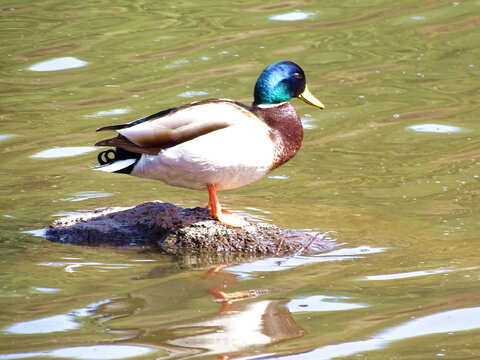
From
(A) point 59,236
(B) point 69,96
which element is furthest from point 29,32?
(A) point 59,236

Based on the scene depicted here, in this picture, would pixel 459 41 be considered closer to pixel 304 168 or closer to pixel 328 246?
pixel 304 168

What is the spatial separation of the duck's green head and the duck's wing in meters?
0.17

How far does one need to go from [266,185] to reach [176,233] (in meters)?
1.76

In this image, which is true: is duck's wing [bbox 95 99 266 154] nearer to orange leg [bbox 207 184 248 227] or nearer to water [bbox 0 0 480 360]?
orange leg [bbox 207 184 248 227]

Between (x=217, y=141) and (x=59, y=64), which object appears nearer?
(x=217, y=141)

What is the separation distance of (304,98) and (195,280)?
153 centimetres

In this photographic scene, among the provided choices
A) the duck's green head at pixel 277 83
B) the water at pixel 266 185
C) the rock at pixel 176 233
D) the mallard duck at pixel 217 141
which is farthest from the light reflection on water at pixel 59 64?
the duck's green head at pixel 277 83

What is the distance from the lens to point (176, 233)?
5.79 metres

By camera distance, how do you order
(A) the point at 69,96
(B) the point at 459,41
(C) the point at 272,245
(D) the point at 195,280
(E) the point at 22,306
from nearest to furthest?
(E) the point at 22,306 → (D) the point at 195,280 → (C) the point at 272,245 → (A) the point at 69,96 → (B) the point at 459,41

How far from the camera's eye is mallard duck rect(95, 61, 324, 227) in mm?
5609

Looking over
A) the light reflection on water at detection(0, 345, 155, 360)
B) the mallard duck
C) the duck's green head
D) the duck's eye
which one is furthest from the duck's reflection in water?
the duck's eye

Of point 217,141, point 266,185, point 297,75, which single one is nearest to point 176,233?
point 217,141

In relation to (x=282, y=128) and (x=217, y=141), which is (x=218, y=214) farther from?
(x=282, y=128)

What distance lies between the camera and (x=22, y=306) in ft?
16.4
